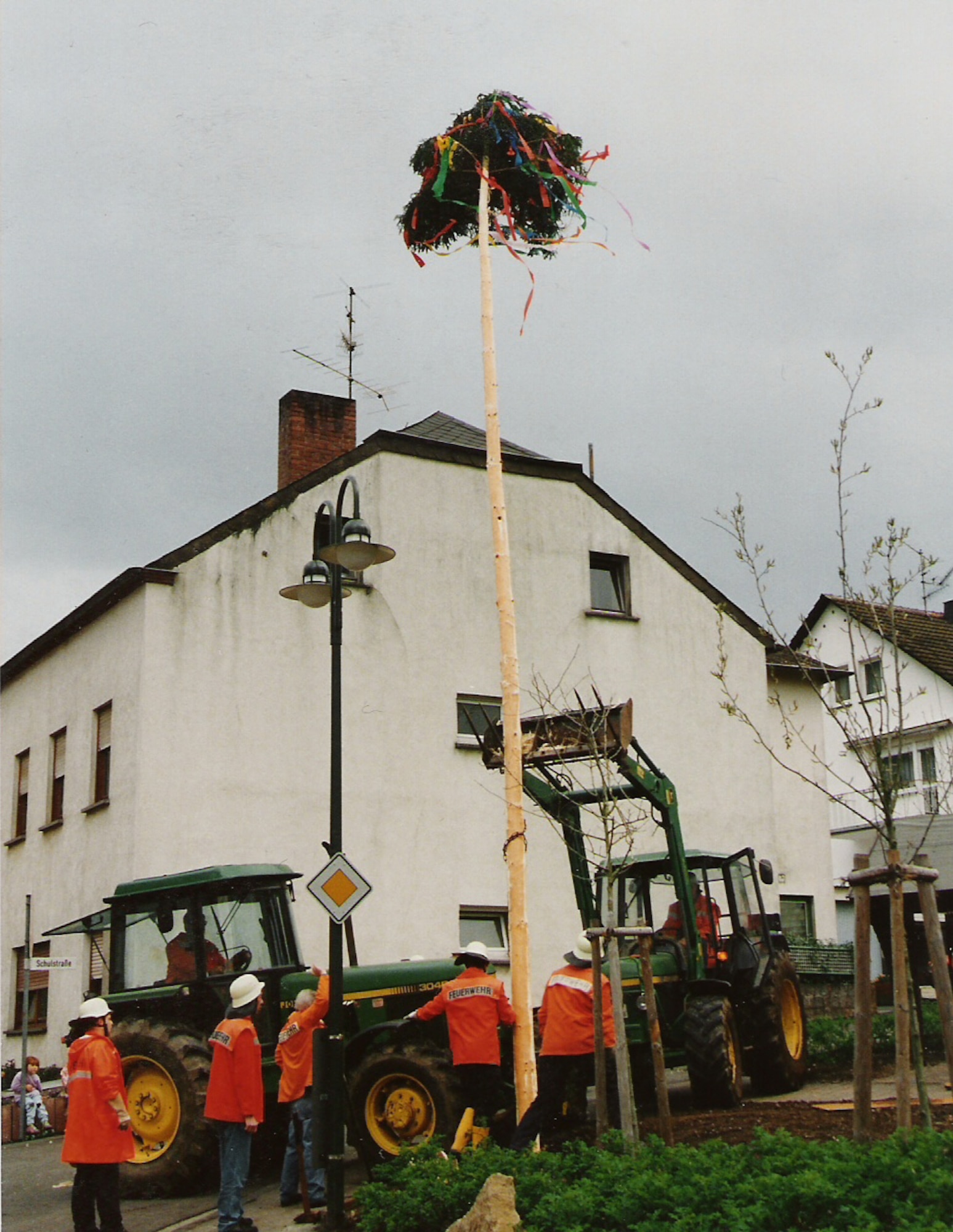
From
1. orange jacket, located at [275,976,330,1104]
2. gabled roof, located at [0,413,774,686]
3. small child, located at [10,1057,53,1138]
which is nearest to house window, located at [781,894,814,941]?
gabled roof, located at [0,413,774,686]

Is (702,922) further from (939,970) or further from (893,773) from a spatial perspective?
(939,970)

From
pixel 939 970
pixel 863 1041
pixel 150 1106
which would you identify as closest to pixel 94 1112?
pixel 150 1106

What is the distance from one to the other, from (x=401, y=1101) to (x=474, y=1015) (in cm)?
111

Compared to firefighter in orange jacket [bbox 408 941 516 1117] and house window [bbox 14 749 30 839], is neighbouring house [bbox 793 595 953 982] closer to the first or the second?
firefighter in orange jacket [bbox 408 941 516 1117]

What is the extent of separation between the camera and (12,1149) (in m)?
18.1

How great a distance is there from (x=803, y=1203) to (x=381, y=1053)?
215 inches

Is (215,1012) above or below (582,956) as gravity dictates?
below

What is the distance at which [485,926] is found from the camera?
2316 cm

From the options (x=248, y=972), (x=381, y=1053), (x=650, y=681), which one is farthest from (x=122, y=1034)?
(x=650, y=681)

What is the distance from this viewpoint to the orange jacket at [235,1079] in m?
10.8

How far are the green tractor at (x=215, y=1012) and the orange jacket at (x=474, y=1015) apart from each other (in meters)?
0.34

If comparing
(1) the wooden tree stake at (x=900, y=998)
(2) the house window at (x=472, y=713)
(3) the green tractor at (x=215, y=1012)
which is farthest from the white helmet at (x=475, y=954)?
(2) the house window at (x=472, y=713)

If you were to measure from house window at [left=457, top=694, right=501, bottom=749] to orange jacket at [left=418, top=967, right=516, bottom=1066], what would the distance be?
1179 centimetres

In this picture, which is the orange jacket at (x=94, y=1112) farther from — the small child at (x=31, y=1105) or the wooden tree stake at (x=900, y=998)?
the small child at (x=31, y=1105)
